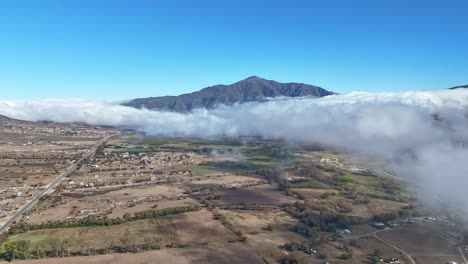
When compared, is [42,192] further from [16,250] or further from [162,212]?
[16,250]

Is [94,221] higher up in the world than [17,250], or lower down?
lower down

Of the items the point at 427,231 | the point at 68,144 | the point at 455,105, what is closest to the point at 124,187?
the point at 427,231

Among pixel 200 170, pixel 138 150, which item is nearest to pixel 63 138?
pixel 138 150

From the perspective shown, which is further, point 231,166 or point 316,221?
point 231,166

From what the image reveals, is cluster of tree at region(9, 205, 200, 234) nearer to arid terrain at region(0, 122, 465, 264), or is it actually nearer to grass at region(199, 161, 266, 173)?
arid terrain at region(0, 122, 465, 264)

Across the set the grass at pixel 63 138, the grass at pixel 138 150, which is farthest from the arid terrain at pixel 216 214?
the grass at pixel 63 138

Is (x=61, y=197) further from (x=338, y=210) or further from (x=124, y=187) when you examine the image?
(x=338, y=210)

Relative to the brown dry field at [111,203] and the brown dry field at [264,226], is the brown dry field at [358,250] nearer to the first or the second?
the brown dry field at [264,226]

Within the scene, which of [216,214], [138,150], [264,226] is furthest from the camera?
[138,150]
